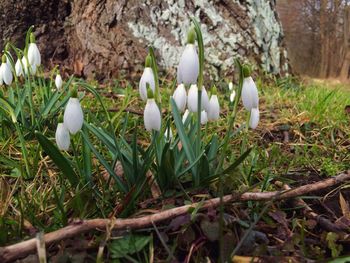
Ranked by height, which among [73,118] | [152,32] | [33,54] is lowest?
[73,118]

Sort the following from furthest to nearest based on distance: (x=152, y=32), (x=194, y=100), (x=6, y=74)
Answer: (x=152, y=32), (x=6, y=74), (x=194, y=100)

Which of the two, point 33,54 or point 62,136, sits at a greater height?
point 33,54

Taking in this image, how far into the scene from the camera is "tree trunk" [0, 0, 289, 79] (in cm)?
407

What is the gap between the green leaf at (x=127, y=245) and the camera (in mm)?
1273

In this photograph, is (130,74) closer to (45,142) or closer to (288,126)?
(288,126)

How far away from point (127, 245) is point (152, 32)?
3080 mm


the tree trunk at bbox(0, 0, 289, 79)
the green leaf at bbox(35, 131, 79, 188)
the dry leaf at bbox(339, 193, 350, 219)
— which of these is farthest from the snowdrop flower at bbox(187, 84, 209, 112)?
the tree trunk at bbox(0, 0, 289, 79)

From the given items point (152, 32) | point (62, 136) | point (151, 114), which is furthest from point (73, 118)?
point (152, 32)

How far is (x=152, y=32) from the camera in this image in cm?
411

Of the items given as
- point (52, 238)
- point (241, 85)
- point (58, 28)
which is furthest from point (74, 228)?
point (58, 28)

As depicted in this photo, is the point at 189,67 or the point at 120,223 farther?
the point at 189,67

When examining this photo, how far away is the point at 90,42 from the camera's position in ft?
14.1

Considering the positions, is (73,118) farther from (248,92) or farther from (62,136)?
(248,92)

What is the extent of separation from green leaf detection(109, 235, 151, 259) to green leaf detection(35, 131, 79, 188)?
35cm
